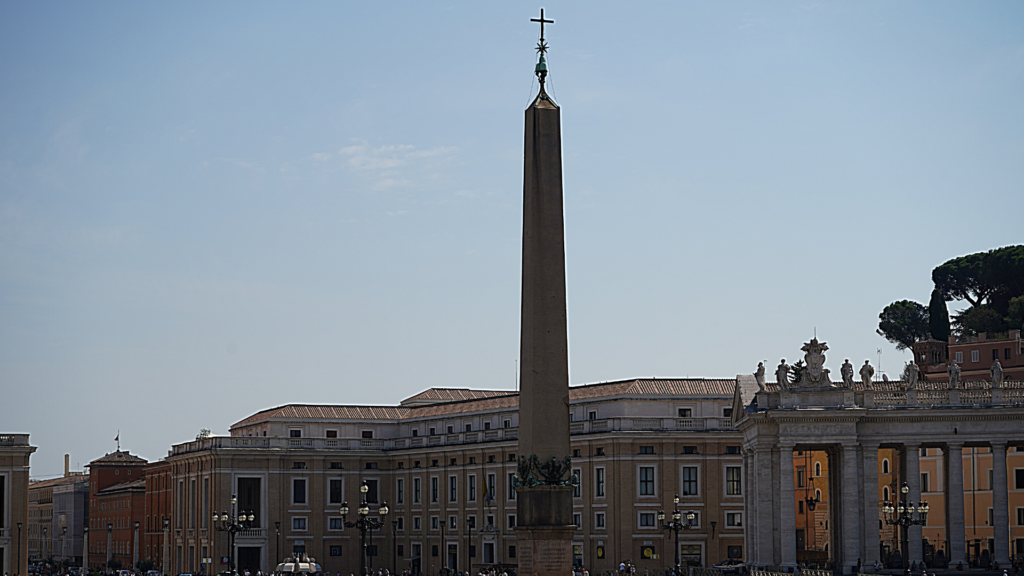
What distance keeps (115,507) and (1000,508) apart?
101 metres

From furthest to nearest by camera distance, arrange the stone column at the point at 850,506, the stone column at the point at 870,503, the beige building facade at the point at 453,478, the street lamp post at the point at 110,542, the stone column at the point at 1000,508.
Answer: the street lamp post at the point at 110,542 < the beige building facade at the point at 453,478 < the stone column at the point at 870,503 < the stone column at the point at 850,506 < the stone column at the point at 1000,508

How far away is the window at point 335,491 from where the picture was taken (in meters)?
104

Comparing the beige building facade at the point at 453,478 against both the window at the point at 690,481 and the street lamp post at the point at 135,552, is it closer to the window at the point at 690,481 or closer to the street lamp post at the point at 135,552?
the window at the point at 690,481

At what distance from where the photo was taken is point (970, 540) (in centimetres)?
7919

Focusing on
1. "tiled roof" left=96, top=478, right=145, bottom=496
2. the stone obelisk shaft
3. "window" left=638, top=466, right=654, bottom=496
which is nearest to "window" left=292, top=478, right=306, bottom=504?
"window" left=638, top=466, right=654, bottom=496

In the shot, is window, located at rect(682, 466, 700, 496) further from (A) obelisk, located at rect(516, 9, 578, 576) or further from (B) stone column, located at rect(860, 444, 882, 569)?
(A) obelisk, located at rect(516, 9, 578, 576)

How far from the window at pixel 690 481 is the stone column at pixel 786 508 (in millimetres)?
22481

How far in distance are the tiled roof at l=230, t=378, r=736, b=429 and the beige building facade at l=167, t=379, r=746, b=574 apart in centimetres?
13

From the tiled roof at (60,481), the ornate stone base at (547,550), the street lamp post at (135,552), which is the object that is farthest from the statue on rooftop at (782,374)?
the tiled roof at (60,481)

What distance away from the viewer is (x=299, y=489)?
10356cm

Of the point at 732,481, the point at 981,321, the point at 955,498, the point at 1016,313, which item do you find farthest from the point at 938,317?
the point at 955,498

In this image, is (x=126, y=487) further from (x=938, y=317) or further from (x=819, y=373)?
(x=819, y=373)

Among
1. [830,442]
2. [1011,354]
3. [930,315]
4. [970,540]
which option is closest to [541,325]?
[830,442]

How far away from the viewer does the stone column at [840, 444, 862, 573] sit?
62469 mm
